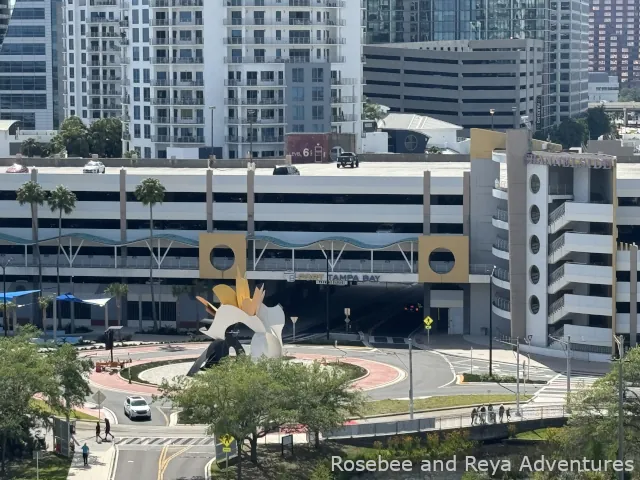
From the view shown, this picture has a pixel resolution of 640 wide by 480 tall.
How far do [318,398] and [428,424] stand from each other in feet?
30.2

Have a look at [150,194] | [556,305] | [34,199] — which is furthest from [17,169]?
[556,305]

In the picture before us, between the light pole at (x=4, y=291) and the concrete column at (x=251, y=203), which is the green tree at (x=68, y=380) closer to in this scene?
the light pole at (x=4, y=291)

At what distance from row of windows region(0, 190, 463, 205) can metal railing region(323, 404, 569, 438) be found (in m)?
40.9

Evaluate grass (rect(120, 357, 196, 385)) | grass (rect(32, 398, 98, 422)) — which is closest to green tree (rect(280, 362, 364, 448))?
grass (rect(32, 398, 98, 422))

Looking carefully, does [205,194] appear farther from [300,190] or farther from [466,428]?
[466,428]

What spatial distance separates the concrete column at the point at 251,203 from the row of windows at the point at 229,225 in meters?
0.95

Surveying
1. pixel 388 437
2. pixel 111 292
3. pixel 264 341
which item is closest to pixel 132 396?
pixel 264 341

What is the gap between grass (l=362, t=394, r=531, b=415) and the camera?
364 ft

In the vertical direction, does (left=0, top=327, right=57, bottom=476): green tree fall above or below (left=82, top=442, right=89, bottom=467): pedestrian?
above

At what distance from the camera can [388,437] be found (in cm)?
10306

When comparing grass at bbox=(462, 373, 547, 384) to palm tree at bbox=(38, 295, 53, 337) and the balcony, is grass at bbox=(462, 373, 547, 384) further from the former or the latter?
palm tree at bbox=(38, 295, 53, 337)

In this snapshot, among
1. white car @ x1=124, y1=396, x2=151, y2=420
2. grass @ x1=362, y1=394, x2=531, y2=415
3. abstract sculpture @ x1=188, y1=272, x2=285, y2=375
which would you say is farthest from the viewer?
abstract sculpture @ x1=188, y1=272, x2=285, y2=375

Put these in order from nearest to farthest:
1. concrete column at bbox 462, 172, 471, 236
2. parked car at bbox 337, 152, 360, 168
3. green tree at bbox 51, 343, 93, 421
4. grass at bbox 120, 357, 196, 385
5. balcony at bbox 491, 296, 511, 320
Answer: green tree at bbox 51, 343, 93, 421
grass at bbox 120, 357, 196, 385
balcony at bbox 491, 296, 511, 320
concrete column at bbox 462, 172, 471, 236
parked car at bbox 337, 152, 360, 168

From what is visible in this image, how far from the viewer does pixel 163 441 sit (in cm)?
10525
